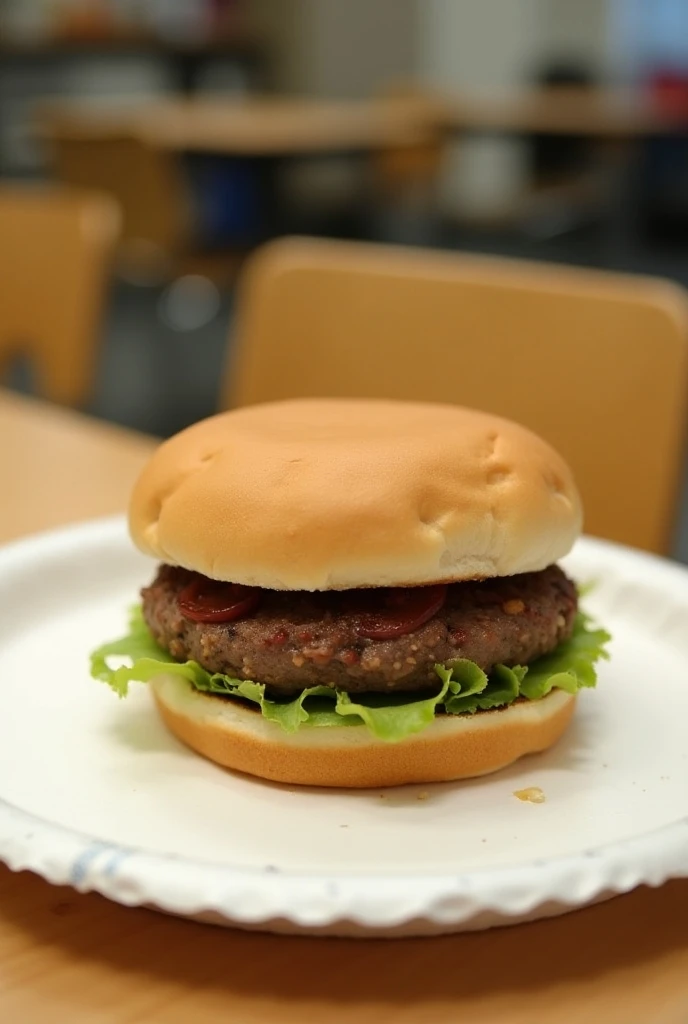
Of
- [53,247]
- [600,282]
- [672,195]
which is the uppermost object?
[600,282]

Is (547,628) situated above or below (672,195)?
above

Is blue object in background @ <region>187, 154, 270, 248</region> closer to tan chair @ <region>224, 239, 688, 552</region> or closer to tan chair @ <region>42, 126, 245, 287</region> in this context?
tan chair @ <region>42, 126, 245, 287</region>

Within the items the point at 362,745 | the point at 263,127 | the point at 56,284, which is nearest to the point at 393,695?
the point at 362,745

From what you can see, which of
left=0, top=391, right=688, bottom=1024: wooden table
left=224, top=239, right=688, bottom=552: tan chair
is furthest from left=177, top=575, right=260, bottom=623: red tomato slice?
left=224, top=239, right=688, bottom=552: tan chair

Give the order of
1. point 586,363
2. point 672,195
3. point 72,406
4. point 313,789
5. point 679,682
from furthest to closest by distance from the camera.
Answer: point 672,195
point 72,406
point 586,363
point 679,682
point 313,789

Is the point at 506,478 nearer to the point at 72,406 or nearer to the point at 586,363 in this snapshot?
the point at 586,363

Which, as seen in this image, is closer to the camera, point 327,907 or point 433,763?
point 327,907

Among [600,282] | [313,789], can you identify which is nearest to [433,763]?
Result: [313,789]
